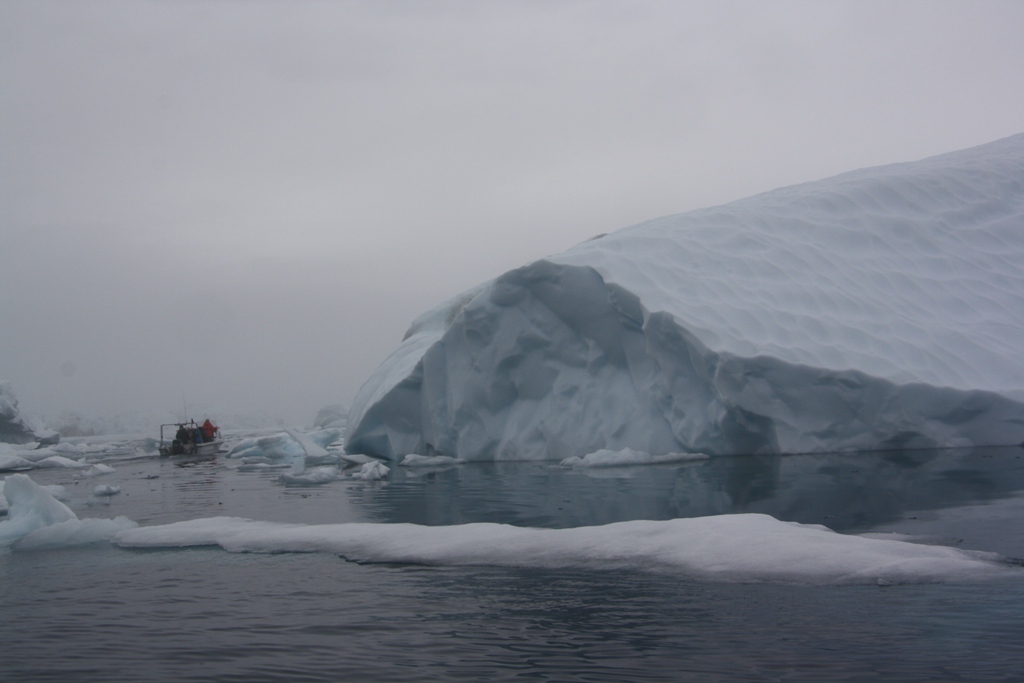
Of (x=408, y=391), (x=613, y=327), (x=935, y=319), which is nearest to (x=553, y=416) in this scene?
(x=613, y=327)

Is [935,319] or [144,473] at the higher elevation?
[935,319]

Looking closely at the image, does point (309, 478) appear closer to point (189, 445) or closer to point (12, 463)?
point (12, 463)

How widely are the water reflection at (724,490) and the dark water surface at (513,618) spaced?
78 mm

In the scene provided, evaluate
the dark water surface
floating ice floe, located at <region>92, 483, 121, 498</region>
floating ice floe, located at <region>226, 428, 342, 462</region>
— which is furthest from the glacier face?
floating ice floe, located at <region>226, 428, 342, 462</region>

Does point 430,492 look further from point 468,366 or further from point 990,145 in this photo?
point 990,145

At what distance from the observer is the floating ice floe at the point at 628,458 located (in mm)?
13766

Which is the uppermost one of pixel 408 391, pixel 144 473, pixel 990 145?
pixel 990 145

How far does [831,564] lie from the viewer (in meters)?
5.12

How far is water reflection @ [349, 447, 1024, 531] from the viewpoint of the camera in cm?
805

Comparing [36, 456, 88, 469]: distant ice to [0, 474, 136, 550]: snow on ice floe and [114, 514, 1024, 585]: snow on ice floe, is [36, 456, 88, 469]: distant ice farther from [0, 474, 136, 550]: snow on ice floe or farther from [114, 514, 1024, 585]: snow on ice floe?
[114, 514, 1024, 585]: snow on ice floe

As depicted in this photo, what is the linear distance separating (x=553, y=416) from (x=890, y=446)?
19.9 feet

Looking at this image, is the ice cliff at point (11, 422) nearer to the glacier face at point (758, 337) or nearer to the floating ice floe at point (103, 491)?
the glacier face at point (758, 337)

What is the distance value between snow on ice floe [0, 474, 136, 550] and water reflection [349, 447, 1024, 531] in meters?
2.90

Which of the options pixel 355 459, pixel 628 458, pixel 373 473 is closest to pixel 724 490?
pixel 628 458
